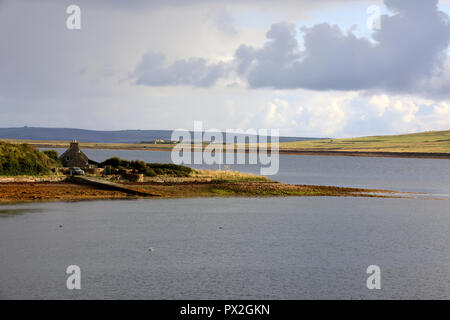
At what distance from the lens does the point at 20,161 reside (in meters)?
67.2

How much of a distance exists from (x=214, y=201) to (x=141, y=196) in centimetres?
791

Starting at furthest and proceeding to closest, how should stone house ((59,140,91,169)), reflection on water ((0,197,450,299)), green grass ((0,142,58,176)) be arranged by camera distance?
stone house ((59,140,91,169)) → green grass ((0,142,58,176)) → reflection on water ((0,197,450,299))

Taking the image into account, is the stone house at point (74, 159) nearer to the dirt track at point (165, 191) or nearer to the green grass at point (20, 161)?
the green grass at point (20, 161)

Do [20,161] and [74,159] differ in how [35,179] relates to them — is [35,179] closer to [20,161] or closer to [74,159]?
[20,161]

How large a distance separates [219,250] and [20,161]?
3764cm

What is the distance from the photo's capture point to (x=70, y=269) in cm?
3038

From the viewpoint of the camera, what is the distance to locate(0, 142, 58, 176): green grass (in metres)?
65.8

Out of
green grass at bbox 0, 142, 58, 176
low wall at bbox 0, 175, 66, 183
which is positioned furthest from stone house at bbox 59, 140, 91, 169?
low wall at bbox 0, 175, 66, 183

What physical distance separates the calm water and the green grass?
39.6ft

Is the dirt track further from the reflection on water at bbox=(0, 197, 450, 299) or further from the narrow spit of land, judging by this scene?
the reflection on water at bbox=(0, 197, 450, 299)

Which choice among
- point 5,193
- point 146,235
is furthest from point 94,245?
point 5,193

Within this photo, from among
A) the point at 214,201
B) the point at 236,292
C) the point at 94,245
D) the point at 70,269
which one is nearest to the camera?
the point at 236,292
